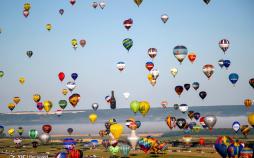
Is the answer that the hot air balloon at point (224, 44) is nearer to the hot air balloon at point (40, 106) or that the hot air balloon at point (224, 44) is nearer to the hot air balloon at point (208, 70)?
the hot air balloon at point (208, 70)

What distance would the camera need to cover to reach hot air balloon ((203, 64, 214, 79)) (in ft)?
239

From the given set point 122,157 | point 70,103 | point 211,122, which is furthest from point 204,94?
point 122,157

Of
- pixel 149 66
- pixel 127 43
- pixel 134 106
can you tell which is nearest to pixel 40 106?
pixel 134 106

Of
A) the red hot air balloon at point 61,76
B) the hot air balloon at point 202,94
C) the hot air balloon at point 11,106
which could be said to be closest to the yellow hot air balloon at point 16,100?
the hot air balloon at point 11,106

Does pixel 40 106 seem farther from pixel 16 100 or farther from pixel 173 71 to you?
pixel 173 71

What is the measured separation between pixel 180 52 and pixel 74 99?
779 inches

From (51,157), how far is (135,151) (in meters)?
12.9

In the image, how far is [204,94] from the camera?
79.9 metres

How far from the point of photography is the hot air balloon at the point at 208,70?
72875 millimetres

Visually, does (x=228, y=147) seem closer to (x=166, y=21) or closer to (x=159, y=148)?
(x=159, y=148)

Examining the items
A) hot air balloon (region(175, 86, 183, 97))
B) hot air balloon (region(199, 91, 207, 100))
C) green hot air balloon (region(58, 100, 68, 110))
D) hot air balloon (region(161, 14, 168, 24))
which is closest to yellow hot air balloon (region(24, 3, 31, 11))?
green hot air balloon (region(58, 100, 68, 110))

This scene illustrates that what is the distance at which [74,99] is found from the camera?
77438 mm

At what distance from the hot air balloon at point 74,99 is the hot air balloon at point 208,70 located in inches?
817

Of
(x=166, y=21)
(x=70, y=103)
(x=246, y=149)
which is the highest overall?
(x=166, y=21)
